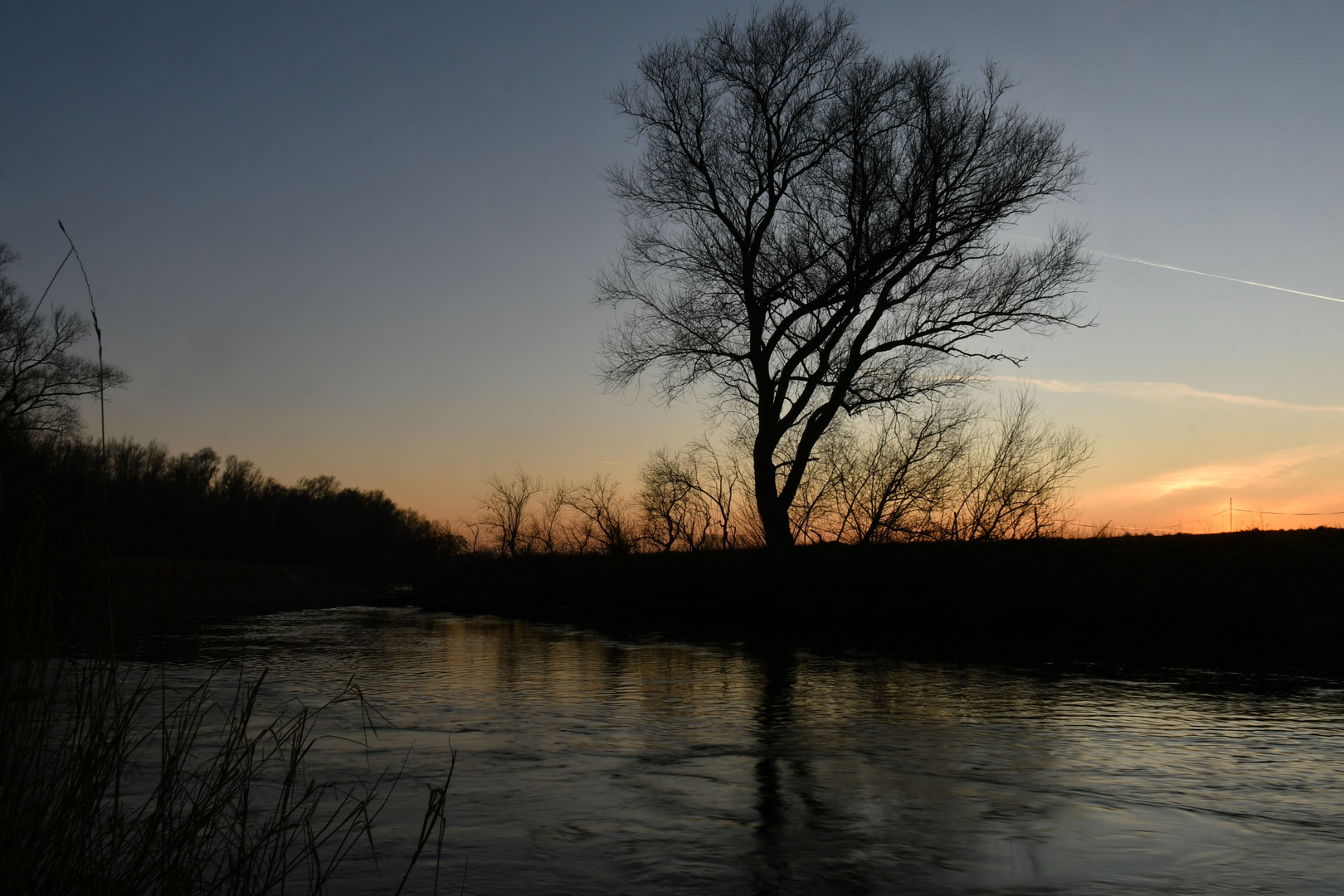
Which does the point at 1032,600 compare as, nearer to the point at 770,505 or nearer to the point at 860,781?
the point at 770,505

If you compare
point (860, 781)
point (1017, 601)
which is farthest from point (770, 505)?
point (860, 781)

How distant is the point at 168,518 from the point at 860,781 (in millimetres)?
3215

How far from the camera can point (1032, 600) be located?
11.6 meters

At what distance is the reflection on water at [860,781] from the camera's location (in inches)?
126

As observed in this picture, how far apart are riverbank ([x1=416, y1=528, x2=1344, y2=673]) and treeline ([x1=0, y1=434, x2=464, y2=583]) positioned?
6.81 metres

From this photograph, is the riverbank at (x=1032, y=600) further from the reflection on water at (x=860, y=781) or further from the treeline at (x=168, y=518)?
the treeline at (x=168, y=518)

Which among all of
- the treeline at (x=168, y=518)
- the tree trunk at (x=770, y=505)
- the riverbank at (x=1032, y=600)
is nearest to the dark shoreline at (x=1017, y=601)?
the riverbank at (x=1032, y=600)

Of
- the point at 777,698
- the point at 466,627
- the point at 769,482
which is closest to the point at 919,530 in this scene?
the point at 769,482

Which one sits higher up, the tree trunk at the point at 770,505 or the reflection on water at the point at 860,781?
the tree trunk at the point at 770,505

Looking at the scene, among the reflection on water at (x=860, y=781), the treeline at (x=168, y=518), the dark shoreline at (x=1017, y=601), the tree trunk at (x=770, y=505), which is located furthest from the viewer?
the tree trunk at (x=770, y=505)

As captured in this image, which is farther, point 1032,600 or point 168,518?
point 1032,600

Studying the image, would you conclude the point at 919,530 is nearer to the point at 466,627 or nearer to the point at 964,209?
the point at 964,209

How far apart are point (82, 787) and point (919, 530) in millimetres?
16934

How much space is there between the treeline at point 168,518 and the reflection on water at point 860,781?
2.01ft
